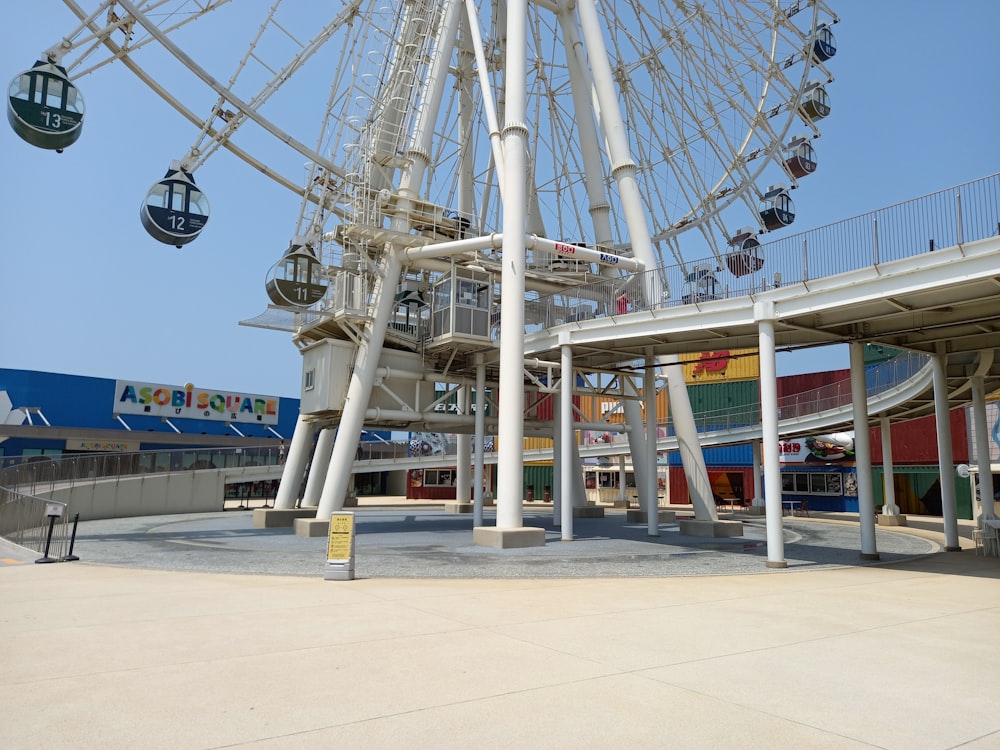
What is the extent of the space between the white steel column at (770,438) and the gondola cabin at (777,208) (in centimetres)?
1643

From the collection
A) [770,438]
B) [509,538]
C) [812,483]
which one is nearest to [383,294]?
[509,538]

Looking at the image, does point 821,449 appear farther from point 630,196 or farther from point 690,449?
point 630,196

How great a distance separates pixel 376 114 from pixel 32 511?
17753mm

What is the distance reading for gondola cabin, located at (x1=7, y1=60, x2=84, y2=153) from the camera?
63.1 ft

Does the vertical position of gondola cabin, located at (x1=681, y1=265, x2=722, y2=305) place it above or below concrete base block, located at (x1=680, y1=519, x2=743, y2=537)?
above

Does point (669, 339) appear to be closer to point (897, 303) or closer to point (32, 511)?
point (897, 303)

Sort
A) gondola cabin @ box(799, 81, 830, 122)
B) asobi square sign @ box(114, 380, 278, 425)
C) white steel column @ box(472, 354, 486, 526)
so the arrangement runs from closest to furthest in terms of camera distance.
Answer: white steel column @ box(472, 354, 486, 526), gondola cabin @ box(799, 81, 830, 122), asobi square sign @ box(114, 380, 278, 425)

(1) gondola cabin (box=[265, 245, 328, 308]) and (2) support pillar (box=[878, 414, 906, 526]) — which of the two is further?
(2) support pillar (box=[878, 414, 906, 526])

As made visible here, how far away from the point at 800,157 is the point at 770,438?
770 inches

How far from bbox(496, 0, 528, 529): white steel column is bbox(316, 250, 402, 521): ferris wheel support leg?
564cm

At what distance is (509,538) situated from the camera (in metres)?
20.5

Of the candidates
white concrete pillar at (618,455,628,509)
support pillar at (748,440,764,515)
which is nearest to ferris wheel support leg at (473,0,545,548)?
support pillar at (748,440,764,515)

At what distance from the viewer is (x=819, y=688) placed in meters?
7.04

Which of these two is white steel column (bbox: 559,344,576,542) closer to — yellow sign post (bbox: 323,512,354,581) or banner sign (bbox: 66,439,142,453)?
yellow sign post (bbox: 323,512,354,581)
